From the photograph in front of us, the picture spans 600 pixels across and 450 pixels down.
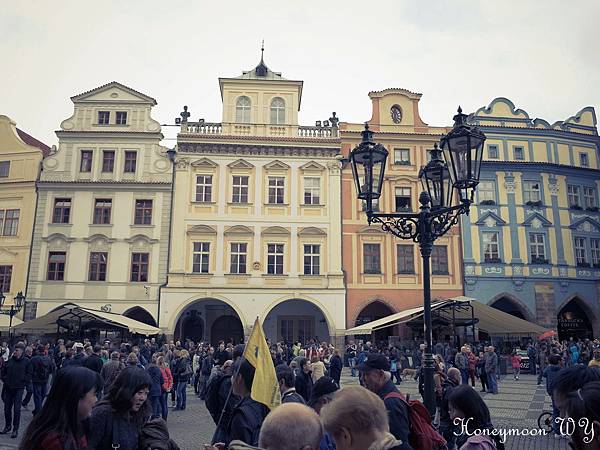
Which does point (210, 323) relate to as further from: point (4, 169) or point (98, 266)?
point (4, 169)

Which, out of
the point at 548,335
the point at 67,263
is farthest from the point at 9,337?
the point at 548,335

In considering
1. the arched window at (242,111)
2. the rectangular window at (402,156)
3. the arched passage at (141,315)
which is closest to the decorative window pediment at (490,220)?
the rectangular window at (402,156)

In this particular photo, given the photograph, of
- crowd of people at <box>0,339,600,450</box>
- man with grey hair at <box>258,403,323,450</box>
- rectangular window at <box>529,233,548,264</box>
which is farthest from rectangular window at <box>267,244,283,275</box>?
man with grey hair at <box>258,403,323,450</box>

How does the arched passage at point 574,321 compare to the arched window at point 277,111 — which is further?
the arched window at point 277,111

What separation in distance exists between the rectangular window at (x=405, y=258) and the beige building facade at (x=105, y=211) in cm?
1318

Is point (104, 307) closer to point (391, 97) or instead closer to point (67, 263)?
point (67, 263)

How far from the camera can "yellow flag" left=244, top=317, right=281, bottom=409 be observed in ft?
13.2

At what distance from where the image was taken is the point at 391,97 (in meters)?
31.1

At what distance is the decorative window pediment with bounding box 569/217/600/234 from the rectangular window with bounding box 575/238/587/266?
66cm

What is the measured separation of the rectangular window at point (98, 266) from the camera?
2762 cm

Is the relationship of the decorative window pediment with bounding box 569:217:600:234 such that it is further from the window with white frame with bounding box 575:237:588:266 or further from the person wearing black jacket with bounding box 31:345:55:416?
the person wearing black jacket with bounding box 31:345:55:416

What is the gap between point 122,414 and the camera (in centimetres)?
365

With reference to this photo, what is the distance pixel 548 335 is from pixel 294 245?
1375 cm

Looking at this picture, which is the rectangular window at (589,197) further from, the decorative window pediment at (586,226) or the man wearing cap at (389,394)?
the man wearing cap at (389,394)
